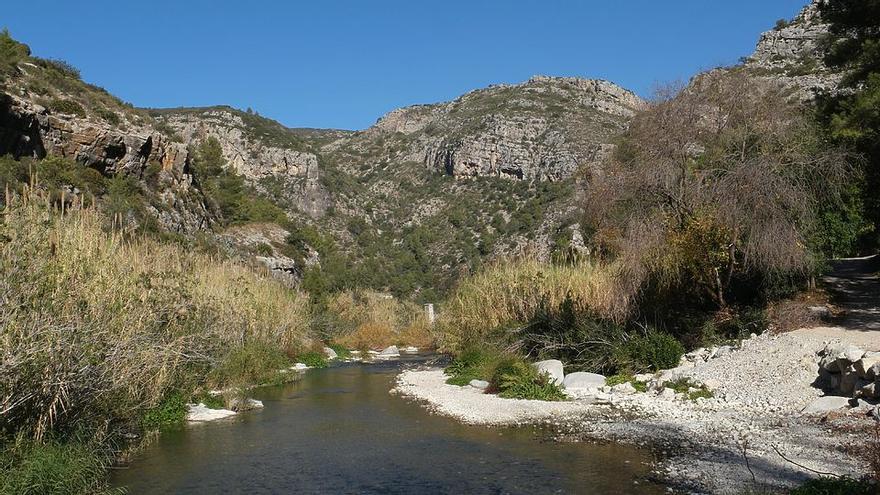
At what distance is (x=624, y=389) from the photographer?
56.3 ft

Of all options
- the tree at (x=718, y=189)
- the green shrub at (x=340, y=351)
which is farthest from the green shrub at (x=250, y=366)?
the tree at (x=718, y=189)

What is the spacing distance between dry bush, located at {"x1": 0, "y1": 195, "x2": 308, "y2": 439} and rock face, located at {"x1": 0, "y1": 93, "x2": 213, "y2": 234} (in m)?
25.4

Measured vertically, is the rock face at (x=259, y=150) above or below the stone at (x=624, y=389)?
above

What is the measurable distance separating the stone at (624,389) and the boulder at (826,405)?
4594mm

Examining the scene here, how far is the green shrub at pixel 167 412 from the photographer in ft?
43.2

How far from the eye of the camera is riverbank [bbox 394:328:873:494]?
30.9ft

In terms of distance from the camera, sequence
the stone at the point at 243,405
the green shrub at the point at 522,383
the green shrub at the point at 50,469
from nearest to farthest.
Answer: the green shrub at the point at 50,469 → the stone at the point at 243,405 → the green shrub at the point at 522,383

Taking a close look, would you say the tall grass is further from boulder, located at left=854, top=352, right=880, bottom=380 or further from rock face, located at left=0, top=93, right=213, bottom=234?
rock face, located at left=0, top=93, right=213, bottom=234

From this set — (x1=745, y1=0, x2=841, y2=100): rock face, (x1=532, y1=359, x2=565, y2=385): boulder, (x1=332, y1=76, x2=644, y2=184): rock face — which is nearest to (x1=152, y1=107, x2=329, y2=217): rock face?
(x1=332, y1=76, x2=644, y2=184): rock face

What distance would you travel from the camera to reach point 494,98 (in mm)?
94438

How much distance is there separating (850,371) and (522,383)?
780 cm

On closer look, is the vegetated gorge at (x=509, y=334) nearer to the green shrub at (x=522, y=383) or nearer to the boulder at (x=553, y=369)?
the green shrub at (x=522, y=383)

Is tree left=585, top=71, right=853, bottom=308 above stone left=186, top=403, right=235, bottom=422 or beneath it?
above

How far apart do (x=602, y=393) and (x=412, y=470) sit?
799cm
